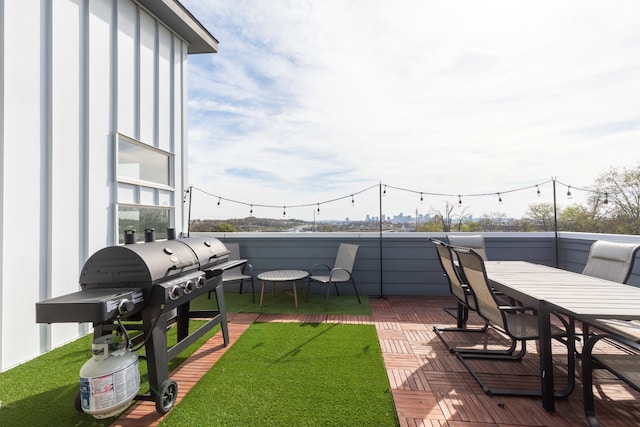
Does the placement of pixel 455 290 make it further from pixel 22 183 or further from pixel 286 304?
pixel 22 183

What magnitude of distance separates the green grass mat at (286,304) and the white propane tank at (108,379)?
226 centimetres

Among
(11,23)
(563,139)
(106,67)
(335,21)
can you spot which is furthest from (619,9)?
(11,23)

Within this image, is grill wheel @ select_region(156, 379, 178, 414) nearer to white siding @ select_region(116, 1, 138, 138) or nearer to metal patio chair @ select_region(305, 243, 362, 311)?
metal patio chair @ select_region(305, 243, 362, 311)

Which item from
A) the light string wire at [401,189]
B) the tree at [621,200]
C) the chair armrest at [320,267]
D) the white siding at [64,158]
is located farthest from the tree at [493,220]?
the white siding at [64,158]

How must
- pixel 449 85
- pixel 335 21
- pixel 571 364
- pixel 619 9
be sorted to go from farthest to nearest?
pixel 449 85
pixel 335 21
pixel 619 9
pixel 571 364

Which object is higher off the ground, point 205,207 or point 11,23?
point 11,23

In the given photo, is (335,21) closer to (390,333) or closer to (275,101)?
(275,101)

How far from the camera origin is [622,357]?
158cm

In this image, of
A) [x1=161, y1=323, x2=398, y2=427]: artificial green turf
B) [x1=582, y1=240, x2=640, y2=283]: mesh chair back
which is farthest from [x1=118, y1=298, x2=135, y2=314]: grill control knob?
[x1=582, y1=240, x2=640, y2=283]: mesh chair back

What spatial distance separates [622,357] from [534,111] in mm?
5542

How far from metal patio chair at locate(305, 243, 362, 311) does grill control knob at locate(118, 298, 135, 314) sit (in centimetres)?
264

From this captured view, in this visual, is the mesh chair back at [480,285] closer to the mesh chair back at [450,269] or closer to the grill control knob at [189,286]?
the mesh chair back at [450,269]

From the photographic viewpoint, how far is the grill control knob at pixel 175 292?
1684mm

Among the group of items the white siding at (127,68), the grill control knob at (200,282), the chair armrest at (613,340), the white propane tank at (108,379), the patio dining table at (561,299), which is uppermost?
the white siding at (127,68)
